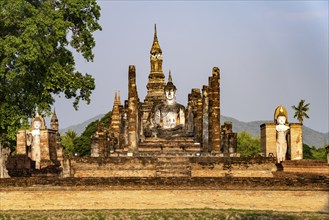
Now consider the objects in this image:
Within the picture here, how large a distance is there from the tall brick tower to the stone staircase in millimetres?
27609

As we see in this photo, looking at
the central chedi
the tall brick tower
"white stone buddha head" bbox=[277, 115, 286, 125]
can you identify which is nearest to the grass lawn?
"white stone buddha head" bbox=[277, 115, 286, 125]

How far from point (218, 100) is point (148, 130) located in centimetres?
714

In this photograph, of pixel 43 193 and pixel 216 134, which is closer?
pixel 43 193

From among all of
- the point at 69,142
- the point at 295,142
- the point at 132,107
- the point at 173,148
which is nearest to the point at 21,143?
the point at 132,107

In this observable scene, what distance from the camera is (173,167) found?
2894cm

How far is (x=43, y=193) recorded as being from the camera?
23.4 metres

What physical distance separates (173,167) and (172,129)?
448 inches

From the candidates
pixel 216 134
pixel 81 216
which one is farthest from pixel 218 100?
pixel 81 216

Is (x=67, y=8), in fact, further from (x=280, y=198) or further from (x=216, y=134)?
(x=280, y=198)

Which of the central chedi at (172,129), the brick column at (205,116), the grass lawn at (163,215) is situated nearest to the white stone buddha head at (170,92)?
the central chedi at (172,129)

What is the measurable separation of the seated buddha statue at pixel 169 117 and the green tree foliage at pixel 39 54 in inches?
415

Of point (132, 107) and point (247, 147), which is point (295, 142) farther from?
point (247, 147)

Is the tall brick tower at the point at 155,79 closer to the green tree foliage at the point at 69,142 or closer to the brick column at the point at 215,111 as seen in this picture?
the green tree foliage at the point at 69,142

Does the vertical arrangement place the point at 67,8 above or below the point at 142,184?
above
